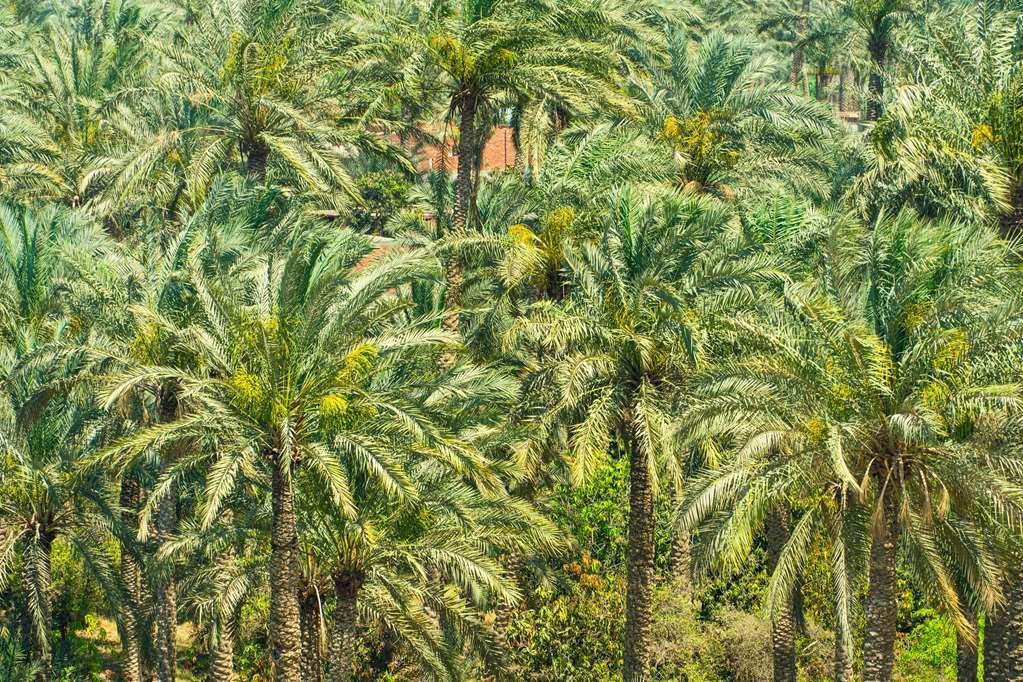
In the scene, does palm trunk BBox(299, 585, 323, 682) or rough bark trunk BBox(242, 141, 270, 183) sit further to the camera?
rough bark trunk BBox(242, 141, 270, 183)

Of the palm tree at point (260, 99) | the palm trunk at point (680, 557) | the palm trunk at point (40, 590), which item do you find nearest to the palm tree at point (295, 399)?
the palm trunk at point (40, 590)

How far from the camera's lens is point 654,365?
67.9ft

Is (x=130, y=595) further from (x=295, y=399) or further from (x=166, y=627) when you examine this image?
(x=295, y=399)

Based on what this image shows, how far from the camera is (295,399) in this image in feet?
58.7

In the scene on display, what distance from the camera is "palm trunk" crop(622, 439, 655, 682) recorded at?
21359mm

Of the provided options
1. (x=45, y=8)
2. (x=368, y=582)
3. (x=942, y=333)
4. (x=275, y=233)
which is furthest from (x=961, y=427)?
(x=45, y=8)

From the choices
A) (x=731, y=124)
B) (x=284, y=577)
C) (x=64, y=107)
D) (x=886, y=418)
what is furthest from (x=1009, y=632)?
(x=64, y=107)

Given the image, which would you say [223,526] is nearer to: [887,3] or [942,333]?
[942,333]

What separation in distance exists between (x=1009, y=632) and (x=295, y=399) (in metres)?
9.80

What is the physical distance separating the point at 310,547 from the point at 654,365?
5490mm

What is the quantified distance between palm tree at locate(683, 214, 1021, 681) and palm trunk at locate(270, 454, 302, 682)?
196 inches

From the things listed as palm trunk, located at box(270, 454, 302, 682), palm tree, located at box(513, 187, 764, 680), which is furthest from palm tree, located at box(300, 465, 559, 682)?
palm tree, located at box(513, 187, 764, 680)

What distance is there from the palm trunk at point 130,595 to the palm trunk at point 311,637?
3.73 metres

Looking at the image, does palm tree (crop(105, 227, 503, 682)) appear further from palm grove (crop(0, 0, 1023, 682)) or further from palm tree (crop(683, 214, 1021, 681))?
palm tree (crop(683, 214, 1021, 681))
